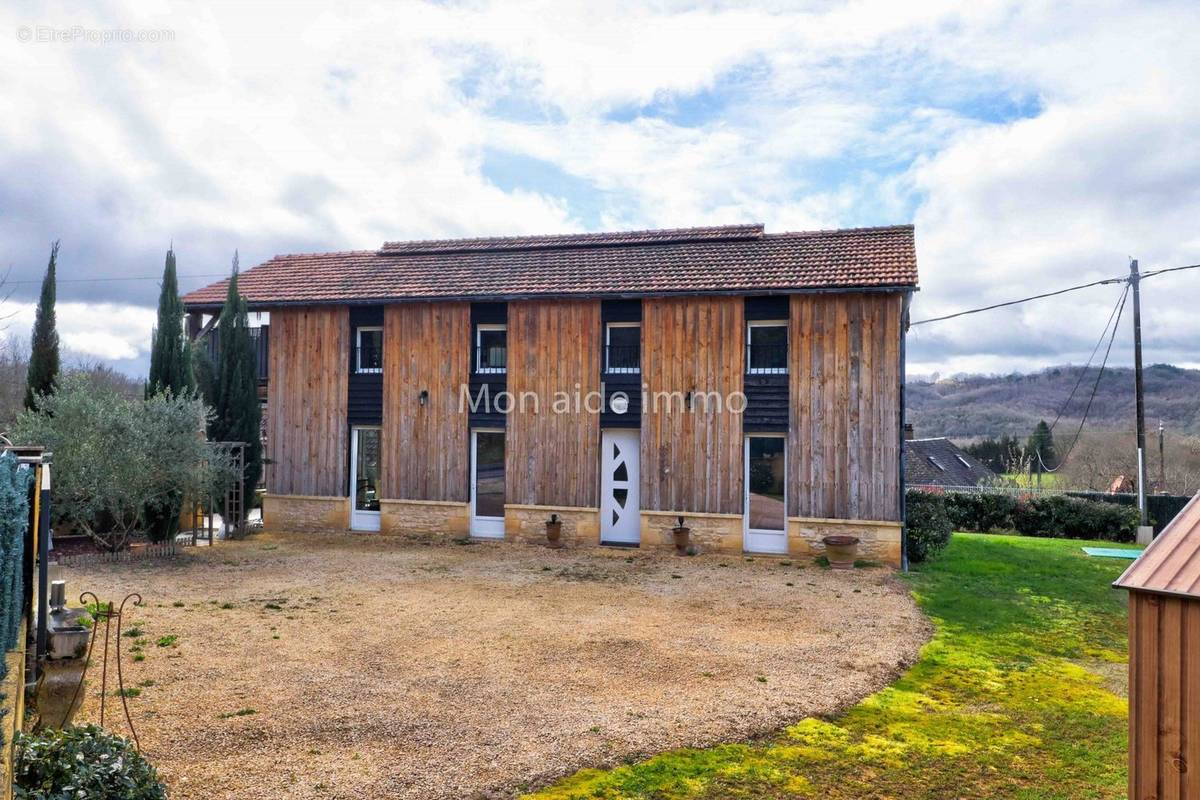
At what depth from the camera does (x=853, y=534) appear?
14.6 metres

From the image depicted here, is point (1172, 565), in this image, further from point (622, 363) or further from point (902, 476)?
point (622, 363)

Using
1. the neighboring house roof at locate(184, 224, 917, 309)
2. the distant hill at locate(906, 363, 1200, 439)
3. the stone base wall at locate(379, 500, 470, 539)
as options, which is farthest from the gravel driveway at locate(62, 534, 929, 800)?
the distant hill at locate(906, 363, 1200, 439)

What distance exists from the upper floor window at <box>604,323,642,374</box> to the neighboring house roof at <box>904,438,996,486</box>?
63.5ft

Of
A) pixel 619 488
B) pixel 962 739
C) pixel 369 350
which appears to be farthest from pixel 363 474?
pixel 962 739

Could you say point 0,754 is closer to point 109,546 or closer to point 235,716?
point 235,716

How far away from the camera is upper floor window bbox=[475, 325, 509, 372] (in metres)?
17.2

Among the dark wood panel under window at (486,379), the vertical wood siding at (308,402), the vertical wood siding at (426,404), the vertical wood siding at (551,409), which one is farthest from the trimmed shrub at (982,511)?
the vertical wood siding at (308,402)

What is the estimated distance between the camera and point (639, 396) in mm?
16094

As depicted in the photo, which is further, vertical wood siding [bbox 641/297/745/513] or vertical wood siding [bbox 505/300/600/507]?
vertical wood siding [bbox 505/300/600/507]

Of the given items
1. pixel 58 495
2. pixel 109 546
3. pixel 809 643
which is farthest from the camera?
pixel 109 546

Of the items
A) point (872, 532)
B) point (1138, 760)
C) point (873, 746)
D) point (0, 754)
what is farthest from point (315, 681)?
point (872, 532)

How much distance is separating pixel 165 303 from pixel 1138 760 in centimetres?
1778

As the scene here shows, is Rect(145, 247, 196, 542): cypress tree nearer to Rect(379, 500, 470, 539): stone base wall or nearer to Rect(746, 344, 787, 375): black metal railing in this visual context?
Rect(379, 500, 470, 539): stone base wall

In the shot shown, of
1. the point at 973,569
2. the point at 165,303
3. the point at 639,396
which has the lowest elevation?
the point at 973,569
